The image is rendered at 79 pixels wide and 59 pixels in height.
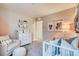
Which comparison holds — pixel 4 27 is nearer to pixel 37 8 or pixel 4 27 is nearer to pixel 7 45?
pixel 7 45

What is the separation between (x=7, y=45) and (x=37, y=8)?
27.9 inches

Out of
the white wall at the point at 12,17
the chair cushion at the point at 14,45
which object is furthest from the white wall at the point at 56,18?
the chair cushion at the point at 14,45

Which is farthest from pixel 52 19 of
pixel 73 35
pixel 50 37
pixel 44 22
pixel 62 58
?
pixel 62 58

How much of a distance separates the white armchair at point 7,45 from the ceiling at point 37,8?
1.45ft

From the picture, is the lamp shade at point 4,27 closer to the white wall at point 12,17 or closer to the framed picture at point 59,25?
the white wall at point 12,17

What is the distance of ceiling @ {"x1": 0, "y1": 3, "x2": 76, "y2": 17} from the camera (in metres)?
1.82

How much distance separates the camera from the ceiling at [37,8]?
71.7 inches

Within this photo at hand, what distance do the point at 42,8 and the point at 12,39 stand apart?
647mm

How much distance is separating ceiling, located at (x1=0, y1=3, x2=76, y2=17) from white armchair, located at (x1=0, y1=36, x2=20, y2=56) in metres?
0.44

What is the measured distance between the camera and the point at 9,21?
1.84m

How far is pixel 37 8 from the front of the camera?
1861 mm

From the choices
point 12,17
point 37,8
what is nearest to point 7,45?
point 12,17

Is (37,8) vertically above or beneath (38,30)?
above

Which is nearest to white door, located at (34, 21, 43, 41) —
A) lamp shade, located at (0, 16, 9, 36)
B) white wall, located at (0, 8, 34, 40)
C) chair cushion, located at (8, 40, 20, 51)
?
white wall, located at (0, 8, 34, 40)
